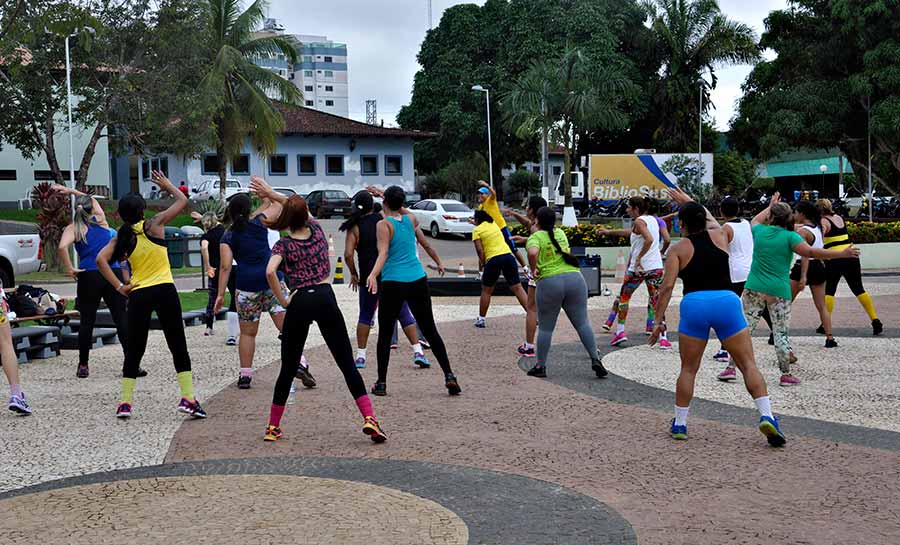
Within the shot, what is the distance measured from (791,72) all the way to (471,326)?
123 feet

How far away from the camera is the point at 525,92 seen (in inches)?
1818

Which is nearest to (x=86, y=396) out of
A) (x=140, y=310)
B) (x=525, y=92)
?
(x=140, y=310)

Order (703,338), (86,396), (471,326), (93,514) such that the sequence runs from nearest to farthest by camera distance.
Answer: (93,514), (703,338), (86,396), (471,326)

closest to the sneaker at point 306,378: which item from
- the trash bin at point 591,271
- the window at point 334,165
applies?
the trash bin at point 591,271

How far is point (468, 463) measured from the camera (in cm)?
→ 654

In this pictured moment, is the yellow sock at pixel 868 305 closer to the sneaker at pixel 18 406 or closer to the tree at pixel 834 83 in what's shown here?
the sneaker at pixel 18 406

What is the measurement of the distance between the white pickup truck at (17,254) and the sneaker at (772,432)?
1457 cm

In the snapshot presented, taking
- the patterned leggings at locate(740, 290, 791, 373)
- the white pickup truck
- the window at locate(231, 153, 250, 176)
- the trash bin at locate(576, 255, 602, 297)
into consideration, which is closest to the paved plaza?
the patterned leggings at locate(740, 290, 791, 373)

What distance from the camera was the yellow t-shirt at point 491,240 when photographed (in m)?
12.5

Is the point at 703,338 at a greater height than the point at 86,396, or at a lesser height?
greater

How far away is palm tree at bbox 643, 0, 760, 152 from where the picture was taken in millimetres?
53062

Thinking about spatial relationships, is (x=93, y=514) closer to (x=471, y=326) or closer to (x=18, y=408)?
(x=18, y=408)

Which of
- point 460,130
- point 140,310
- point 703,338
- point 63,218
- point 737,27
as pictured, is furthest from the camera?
point 460,130

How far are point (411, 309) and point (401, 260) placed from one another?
0.43m
